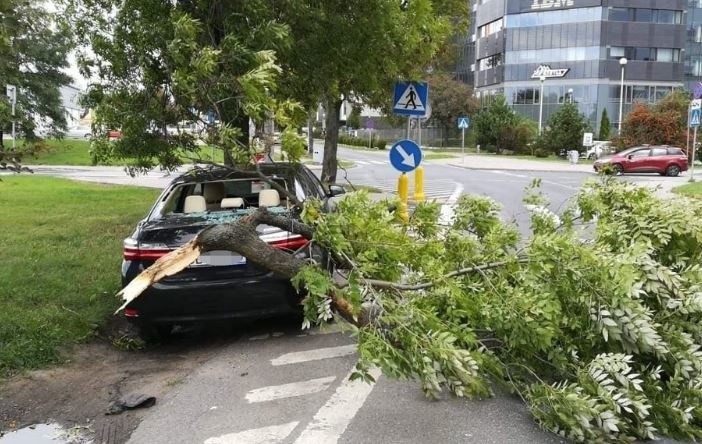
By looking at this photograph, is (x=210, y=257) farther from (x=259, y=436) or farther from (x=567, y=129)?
(x=567, y=129)

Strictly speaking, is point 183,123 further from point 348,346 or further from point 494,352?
point 494,352

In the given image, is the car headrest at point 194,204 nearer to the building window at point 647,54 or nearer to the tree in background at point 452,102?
the tree in background at point 452,102

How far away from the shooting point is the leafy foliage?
3922 mm

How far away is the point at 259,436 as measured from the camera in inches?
160

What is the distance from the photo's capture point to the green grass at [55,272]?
5805 millimetres

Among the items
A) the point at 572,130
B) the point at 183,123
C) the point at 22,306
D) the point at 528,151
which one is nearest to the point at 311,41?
the point at 183,123

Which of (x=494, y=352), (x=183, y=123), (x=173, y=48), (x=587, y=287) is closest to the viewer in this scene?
(x=587, y=287)

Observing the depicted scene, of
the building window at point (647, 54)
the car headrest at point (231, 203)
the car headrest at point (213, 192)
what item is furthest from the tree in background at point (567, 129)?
the car headrest at point (231, 203)

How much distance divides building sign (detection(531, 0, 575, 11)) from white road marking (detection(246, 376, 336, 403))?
69.3 m

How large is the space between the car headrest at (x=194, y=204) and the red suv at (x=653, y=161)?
29079 millimetres

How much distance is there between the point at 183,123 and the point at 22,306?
2358mm

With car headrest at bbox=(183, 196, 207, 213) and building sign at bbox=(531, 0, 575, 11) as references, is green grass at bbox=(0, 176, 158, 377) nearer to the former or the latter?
car headrest at bbox=(183, 196, 207, 213)

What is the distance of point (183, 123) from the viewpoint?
673cm

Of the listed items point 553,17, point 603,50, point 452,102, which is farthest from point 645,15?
point 452,102
